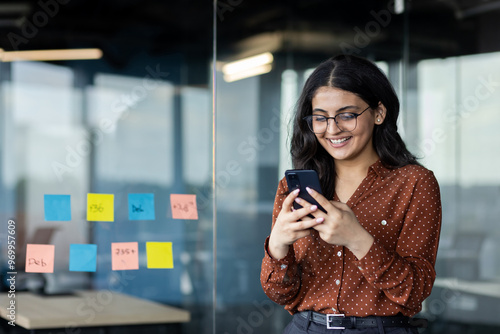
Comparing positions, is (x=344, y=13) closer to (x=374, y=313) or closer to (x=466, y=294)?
(x=466, y=294)

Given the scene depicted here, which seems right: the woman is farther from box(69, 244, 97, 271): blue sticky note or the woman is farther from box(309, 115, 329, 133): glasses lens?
box(69, 244, 97, 271): blue sticky note

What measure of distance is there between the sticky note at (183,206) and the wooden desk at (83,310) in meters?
0.65

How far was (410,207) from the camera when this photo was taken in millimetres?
1514

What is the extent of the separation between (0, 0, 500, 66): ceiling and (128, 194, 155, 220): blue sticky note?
105cm

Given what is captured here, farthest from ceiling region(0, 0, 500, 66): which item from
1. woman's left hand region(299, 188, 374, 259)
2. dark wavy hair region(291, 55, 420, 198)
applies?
woman's left hand region(299, 188, 374, 259)

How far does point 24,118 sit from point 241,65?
1.49 m

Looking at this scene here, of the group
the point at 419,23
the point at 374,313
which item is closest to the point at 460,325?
the point at 419,23

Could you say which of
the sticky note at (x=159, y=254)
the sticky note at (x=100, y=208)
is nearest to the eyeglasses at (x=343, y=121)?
the sticky note at (x=159, y=254)

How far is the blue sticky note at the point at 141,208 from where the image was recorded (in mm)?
3488

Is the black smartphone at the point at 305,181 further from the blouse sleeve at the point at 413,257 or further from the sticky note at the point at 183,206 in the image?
the sticky note at the point at 183,206

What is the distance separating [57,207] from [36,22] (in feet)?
4.28

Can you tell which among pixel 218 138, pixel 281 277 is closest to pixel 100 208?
pixel 218 138

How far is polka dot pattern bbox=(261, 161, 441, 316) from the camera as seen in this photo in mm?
1411

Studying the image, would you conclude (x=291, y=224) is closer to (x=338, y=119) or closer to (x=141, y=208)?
(x=338, y=119)
